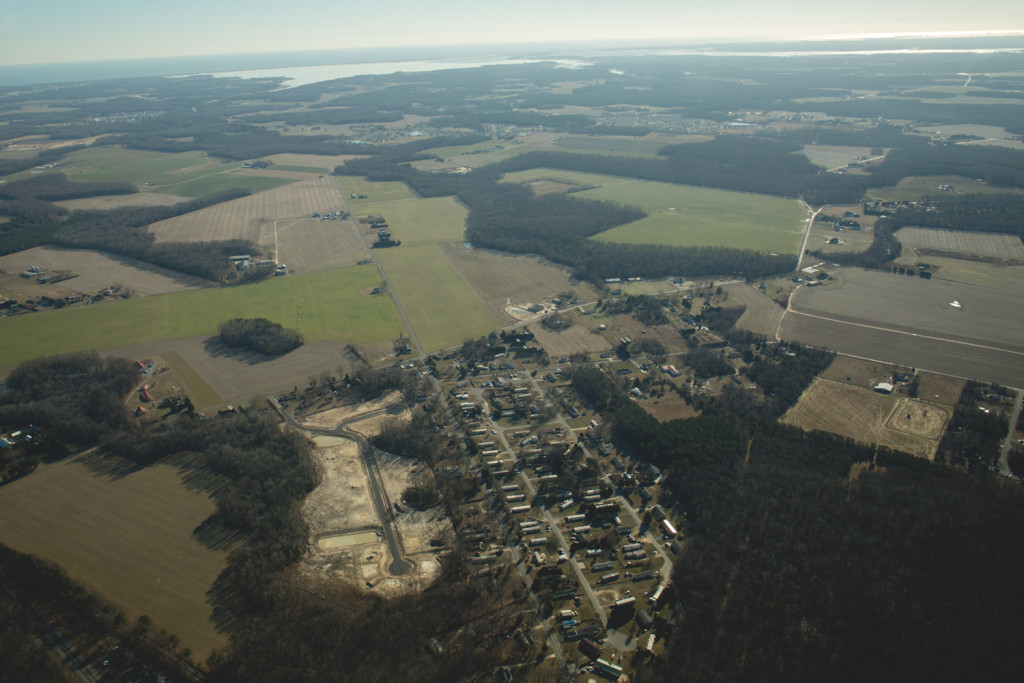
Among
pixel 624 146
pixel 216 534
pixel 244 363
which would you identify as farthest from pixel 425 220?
pixel 624 146

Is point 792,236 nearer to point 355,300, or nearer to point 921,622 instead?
point 355,300

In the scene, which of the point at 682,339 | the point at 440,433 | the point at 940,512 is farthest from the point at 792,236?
the point at 440,433

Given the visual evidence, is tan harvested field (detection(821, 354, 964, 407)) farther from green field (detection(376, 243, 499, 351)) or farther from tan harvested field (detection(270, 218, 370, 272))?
tan harvested field (detection(270, 218, 370, 272))

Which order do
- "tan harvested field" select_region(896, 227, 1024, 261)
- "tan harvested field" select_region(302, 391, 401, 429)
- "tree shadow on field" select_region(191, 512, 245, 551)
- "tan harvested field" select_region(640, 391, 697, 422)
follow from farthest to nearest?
"tan harvested field" select_region(896, 227, 1024, 261) → "tan harvested field" select_region(640, 391, 697, 422) → "tan harvested field" select_region(302, 391, 401, 429) → "tree shadow on field" select_region(191, 512, 245, 551)

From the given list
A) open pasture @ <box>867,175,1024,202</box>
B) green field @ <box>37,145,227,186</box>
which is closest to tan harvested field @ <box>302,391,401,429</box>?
open pasture @ <box>867,175,1024,202</box>

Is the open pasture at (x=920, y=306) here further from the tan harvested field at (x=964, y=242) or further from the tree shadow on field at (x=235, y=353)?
the tree shadow on field at (x=235, y=353)
